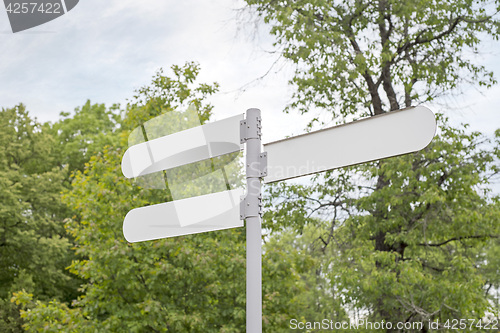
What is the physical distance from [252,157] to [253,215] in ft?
0.71

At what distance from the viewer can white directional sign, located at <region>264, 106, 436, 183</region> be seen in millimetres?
1687

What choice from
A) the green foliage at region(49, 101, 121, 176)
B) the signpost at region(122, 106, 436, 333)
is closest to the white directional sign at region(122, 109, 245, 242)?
the signpost at region(122, 106, 436, 333)

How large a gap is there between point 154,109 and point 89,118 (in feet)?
41.9

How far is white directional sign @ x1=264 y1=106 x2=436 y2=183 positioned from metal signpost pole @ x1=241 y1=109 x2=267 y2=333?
0.05m

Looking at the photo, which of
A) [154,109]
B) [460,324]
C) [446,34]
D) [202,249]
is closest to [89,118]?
[154,109]

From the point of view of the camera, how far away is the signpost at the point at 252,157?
5.68ft

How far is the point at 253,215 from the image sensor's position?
1.87 meters

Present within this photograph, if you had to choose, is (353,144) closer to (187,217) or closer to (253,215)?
(253,215)

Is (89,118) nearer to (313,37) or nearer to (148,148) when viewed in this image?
(313,37)

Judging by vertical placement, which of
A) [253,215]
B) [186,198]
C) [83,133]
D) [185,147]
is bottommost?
[253,215]

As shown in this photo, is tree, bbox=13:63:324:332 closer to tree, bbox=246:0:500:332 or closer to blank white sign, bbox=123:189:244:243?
tree, bbox=246:0:500:332

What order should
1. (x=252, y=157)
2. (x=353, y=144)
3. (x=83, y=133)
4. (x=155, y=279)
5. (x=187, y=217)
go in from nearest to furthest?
(x=353, y=144) < (x=252, y=157) < (x=187, y=217) < (x=155, y=279) < (x=83, y=133)

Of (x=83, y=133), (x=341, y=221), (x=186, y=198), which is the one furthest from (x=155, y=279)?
(x=83, y=133)

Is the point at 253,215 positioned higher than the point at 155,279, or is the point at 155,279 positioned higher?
the point at 155,279
